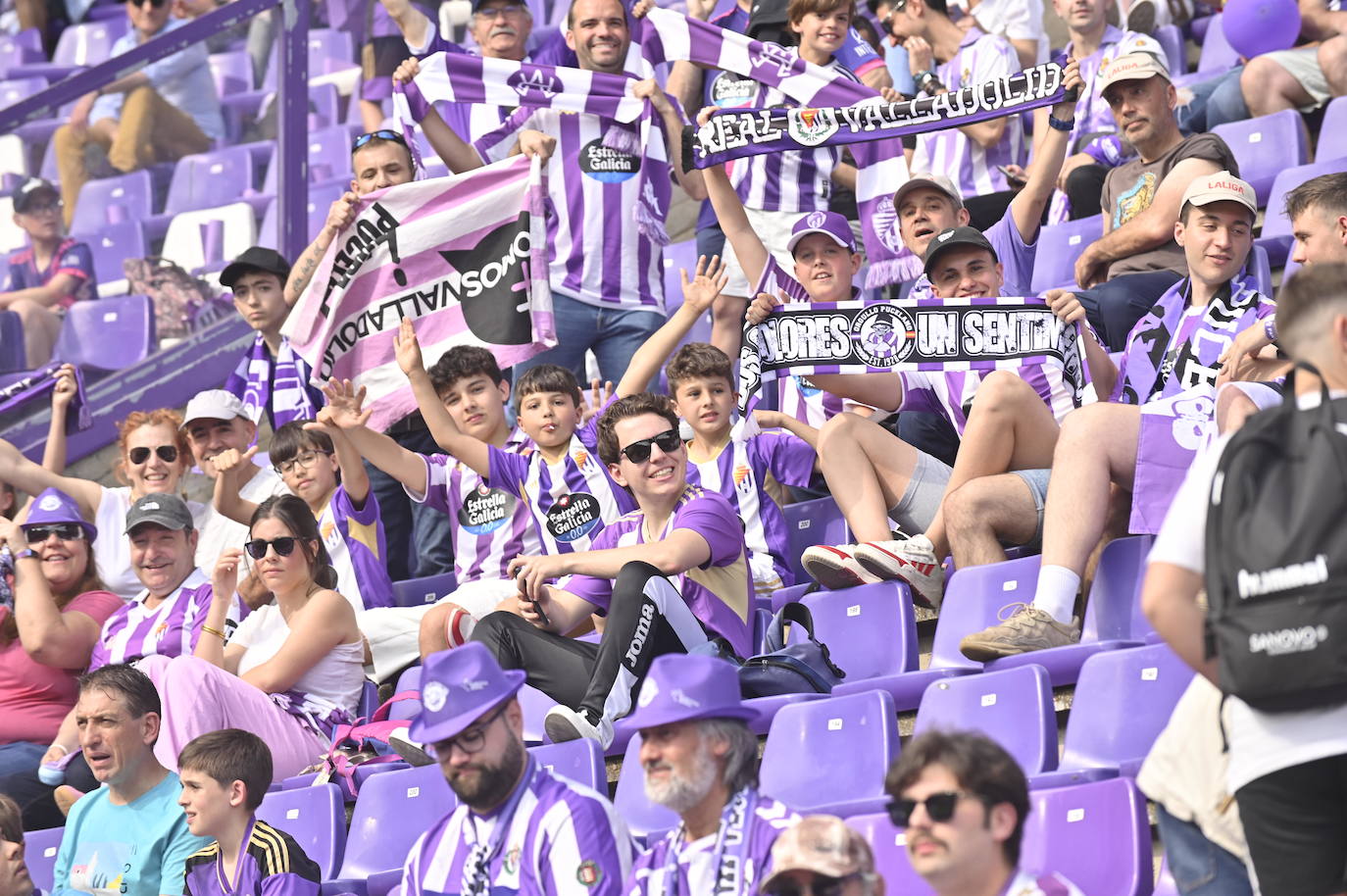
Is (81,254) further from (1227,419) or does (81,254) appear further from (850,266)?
(1227,419)

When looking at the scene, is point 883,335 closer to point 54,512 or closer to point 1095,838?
point 1095,838

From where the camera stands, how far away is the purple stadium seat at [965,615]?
16.0 ft

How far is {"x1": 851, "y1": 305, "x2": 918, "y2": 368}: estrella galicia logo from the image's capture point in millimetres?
5660

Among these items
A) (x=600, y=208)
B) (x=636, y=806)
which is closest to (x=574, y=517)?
(x=636, y=806)

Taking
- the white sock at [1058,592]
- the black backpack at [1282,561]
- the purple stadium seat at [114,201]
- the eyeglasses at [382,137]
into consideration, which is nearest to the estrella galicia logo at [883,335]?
the white sock at [1058,592]

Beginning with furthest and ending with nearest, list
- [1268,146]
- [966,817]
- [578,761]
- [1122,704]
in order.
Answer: [1268,146]
[578,761]
[1122,704]
[966,817]

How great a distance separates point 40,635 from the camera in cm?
633

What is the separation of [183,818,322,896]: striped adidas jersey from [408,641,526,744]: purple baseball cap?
78 cm

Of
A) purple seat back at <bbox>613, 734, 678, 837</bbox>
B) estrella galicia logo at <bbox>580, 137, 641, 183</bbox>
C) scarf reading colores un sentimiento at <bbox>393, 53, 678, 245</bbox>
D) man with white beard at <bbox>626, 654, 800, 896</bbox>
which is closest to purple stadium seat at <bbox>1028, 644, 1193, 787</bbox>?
man with white beard at <bbox>626, 654, 800, 896</bbox>

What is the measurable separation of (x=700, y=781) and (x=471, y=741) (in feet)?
1.83

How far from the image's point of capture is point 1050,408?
554 centimetres

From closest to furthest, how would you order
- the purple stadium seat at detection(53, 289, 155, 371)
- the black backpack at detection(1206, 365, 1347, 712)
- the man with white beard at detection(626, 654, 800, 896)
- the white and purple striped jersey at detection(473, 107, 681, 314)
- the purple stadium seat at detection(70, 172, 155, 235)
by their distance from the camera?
Answer: the black backpack at detection(1206, 365, 1347, 712) → the man with white beard at detection(626, 654, 800, 896) → the white and purple striped jersey at detection(473, 107, 681, 314) → the purple stadium seat at detection(53, 289, 155, 371) → the purple stadium seat at detection(70, 172, 155, 235)

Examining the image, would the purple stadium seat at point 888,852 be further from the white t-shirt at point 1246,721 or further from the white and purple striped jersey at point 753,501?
the white and purple striped jersey at point 753,501

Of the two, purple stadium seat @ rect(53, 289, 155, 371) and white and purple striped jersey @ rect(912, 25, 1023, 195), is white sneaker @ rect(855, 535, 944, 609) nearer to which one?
white and purple striped jersey @ rect(912, 25, 1023, 195)
